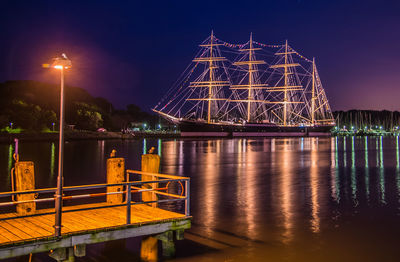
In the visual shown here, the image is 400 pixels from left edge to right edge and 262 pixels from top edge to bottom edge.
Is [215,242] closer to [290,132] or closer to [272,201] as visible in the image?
[272,201]

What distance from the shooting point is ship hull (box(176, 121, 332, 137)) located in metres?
155

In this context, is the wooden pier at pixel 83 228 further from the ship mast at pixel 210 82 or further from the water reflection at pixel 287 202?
the ship mast at pixel 210 82

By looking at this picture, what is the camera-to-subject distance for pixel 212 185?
24.9 metres

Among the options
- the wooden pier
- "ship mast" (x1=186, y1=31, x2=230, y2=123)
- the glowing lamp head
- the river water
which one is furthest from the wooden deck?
"ship mast" (x1=186, y1=31, x2=230, y2=123)

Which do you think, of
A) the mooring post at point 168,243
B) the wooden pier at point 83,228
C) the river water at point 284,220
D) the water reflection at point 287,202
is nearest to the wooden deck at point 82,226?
the wooden pier at point 83,228

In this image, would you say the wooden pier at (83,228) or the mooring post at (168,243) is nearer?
the wooden pier at (83,228)

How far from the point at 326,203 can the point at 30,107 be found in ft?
354

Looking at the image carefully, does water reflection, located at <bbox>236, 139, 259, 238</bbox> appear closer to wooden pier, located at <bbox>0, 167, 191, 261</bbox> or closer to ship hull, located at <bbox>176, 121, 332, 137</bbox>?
wooden pier, located at <bbox>0, 167, 191, 261</bbox>

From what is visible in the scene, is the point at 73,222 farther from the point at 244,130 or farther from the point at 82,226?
the point at 244,130

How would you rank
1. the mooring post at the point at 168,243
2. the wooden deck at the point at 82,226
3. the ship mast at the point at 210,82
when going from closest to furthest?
the wooden deck at the point at 82,226, the mooring post at the point at 168,243, the ship mast at the point at 210,82

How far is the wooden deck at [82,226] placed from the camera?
9.16 meters

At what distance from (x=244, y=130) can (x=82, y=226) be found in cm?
15655

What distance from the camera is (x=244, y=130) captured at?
543 feet

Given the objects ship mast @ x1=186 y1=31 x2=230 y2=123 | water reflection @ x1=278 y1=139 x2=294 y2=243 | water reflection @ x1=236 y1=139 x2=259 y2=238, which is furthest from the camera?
ship mast @ x1=186 y1=31 x2=230 y2=123
